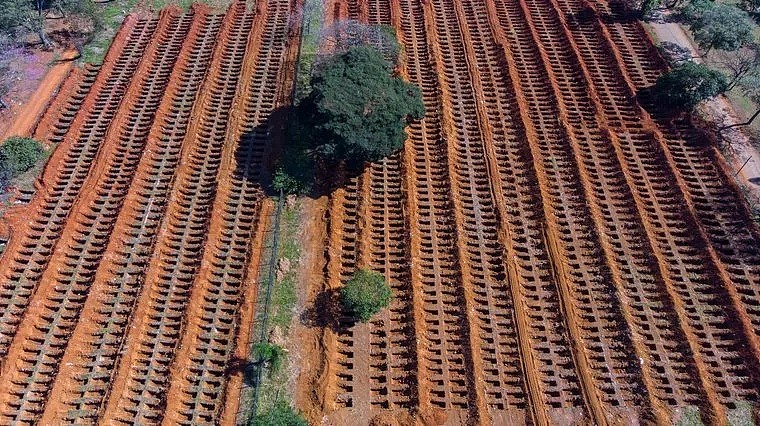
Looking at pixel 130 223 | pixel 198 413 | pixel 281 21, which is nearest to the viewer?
pixel 198 413

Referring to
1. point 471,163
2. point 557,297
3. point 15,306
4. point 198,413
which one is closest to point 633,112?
point 471,163

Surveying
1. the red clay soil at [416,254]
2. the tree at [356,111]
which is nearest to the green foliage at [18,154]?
the red clay soil at [416,254]

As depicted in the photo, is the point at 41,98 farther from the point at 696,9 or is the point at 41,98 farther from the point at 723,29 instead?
the point at 696,9

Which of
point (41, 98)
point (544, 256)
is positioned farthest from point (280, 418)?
point (41, 98)

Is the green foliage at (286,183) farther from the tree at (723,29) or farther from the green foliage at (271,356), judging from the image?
the tree at (723,29)

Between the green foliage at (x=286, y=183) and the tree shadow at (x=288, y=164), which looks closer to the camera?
the green foliage at (x=286, y=183)

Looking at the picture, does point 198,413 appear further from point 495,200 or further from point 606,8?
point 606,8
